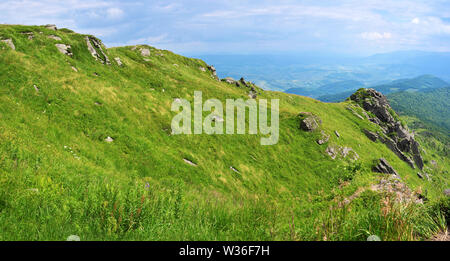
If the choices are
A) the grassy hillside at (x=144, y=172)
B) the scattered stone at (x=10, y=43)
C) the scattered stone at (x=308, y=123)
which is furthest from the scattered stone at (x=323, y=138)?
the scattered stone at (x=10, y=43)

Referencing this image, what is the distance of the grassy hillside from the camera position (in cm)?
574

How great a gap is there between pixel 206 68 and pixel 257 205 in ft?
234

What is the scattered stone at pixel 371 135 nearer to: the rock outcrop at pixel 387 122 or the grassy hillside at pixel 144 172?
the rock outcrop at pixel 387 122

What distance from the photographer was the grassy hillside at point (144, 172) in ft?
18.8

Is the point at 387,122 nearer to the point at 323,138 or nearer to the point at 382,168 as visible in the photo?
the point at 382,168

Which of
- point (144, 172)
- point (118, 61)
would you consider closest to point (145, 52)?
point (118, 61)

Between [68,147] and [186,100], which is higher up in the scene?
[186,100]

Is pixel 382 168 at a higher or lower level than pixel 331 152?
lower

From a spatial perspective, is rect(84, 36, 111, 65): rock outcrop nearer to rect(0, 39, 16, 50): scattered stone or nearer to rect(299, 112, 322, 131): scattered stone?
rect(0, 39, 16, 50): scattered stone

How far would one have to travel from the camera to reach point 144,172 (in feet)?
61.2
